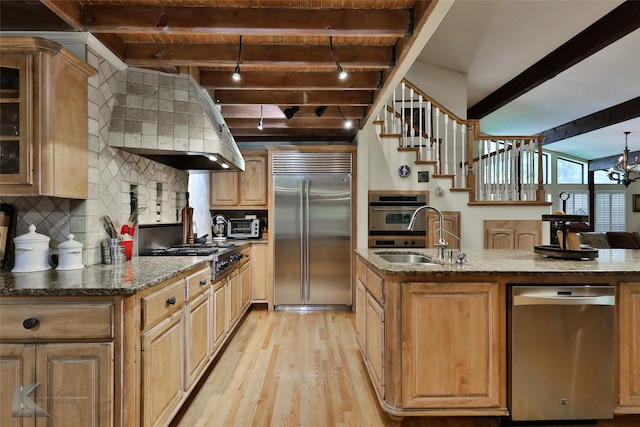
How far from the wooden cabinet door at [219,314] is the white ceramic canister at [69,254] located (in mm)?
1051

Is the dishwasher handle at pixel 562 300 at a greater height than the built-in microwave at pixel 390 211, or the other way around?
the built-in microwave at pixel 390 211

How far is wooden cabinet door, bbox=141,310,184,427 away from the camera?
5.53ft

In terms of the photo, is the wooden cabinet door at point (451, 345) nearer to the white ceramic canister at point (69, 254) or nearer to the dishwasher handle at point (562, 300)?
the dishwasher handle at point (562, 300)

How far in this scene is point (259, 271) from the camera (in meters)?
4.67

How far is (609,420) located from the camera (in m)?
2.17

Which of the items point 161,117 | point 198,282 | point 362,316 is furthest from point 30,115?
point 362,316

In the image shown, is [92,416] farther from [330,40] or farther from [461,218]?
[461,218]

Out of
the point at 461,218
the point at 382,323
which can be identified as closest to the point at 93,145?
the point at 382,323

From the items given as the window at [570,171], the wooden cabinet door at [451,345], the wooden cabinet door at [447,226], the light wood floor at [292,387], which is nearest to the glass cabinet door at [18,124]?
the light wood floor at [292,387]

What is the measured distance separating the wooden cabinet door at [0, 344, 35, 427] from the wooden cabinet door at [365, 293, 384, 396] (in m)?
1.74

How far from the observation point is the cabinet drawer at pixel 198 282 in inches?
89.0

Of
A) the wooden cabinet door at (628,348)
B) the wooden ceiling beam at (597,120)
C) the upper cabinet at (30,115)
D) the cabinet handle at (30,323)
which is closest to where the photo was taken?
the cabinet handle at (30,323)

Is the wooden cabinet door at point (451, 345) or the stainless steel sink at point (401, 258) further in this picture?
the stainless steel sink at point (401, 258)

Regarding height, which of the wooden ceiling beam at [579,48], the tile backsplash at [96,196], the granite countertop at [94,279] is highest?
the wooden ceiling beam at [579,48]
